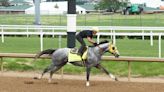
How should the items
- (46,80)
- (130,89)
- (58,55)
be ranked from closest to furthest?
(130,89) → (58,55) → (46,80)

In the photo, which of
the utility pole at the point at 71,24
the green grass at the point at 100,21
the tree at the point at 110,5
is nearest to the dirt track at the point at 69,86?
the utility pole at the point at 71,24

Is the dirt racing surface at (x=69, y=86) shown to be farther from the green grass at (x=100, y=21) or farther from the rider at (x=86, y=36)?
the green grass at (x=100, y=21)

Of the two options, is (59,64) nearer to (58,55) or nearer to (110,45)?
(58,55)

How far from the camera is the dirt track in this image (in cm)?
1109

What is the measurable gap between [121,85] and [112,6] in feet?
264

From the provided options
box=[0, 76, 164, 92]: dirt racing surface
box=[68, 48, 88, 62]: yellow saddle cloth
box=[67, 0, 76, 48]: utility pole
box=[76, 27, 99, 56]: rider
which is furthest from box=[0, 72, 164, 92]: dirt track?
box=[67, 0, 76, 48]: utility pole

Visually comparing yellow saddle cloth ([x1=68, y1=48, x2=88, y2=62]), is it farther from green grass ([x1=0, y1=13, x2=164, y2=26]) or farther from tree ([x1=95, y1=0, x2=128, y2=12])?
tree ([x1=95, y1=0, x2=128, y2=12])

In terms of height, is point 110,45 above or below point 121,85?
above

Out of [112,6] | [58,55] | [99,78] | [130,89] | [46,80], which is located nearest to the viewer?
[130,89]

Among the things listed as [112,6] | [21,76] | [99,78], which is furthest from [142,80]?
[112,6]

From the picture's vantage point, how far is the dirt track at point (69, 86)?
36.4ft

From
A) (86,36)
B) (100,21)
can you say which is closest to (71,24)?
(86,36)

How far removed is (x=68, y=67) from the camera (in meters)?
15.2

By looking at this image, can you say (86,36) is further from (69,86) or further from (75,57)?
(69,86)
